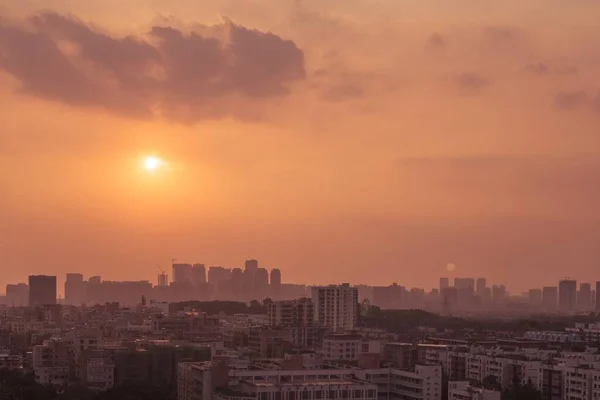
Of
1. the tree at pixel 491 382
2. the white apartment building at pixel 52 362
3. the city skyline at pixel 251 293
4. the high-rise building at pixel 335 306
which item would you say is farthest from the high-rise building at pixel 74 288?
the tree at pixel 491 382

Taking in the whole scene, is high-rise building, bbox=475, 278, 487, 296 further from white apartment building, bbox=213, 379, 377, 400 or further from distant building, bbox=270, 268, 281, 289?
white apartment building, bbox=213, 379, 377, 400

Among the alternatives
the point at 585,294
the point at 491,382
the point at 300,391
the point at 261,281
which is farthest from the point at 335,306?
the point at 585,294

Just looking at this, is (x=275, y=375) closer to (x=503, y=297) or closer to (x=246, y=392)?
(x=246, y=392)

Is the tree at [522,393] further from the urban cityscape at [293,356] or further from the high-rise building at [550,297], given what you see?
the high-rise building at [550,297]

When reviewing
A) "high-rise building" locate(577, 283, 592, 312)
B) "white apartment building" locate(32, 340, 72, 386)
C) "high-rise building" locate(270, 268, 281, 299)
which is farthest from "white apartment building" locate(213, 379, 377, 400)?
"high-rise building" locate(577, 283, 592, 312)

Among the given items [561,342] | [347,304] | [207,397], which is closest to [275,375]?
[207,397]

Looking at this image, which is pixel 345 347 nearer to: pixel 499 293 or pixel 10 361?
pixel 10 361

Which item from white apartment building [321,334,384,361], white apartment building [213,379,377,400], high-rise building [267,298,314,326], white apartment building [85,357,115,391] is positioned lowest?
white apartment building [85,357,115,391]
